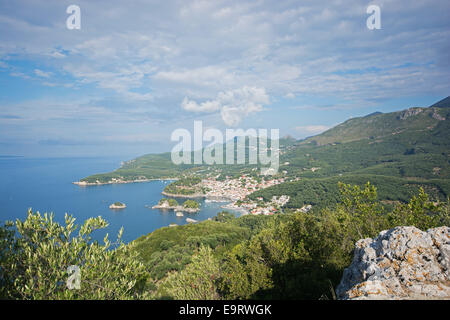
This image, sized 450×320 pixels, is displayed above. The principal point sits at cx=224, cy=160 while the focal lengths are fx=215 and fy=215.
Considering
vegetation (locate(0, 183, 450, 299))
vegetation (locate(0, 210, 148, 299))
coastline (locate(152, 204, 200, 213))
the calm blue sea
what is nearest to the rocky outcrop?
vegetation (locate(0, 183, 450, 299))

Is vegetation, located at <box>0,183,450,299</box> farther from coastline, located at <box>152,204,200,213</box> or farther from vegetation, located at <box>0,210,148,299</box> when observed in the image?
coastline, located at <box>152,204,200,213</box>

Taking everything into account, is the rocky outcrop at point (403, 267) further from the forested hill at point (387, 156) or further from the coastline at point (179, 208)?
the forested hill at point (387, 156)

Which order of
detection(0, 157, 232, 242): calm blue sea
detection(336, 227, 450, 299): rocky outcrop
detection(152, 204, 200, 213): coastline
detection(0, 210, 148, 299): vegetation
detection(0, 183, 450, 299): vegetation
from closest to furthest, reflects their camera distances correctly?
detection(336, 227, 450, 299): rocky outcrop → detection(0, 210, 148, 299): vegetation → detection(0, 183, 450, 299): vegetation → detection(0, 157, 232, 242): calm blue sea → detection(152, 204, 200, 213): coastline

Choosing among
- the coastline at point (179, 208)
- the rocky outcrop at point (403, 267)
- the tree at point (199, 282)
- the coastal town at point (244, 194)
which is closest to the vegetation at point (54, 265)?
the tree at point (199, 282)

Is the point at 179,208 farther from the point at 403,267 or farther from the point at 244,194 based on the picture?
the point at 403,267

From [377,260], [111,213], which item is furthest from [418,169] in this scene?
[111,213]

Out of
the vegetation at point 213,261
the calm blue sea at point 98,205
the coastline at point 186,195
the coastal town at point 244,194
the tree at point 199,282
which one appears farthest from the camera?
the coastline at point 186,195

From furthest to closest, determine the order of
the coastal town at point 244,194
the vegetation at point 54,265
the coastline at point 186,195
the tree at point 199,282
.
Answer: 1. the coastline at point 186,195
2. the coastal town at point 244,194
3. the tree at point 199,282
4. the vegetation at point 54,265
